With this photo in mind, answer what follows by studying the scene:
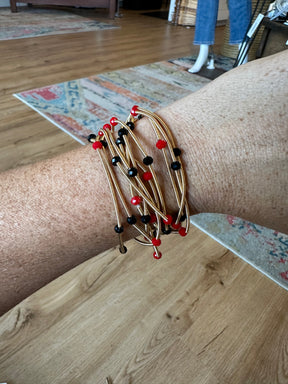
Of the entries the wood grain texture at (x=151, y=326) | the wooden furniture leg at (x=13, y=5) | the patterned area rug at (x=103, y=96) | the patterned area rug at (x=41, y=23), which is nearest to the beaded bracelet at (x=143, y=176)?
the wood grain texture at (x=151, y=326)

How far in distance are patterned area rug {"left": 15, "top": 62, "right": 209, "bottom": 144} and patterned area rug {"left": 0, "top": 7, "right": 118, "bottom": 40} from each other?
4.81 feet

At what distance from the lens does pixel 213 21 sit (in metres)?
2.40

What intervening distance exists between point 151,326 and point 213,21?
2.46 m

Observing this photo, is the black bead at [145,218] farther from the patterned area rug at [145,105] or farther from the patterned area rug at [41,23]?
the patterned area rug at [41,23]

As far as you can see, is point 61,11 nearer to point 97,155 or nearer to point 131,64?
point 131,64

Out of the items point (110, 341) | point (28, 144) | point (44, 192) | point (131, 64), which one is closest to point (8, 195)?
point (44, 192)

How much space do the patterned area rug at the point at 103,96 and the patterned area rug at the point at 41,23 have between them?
1.47 metres

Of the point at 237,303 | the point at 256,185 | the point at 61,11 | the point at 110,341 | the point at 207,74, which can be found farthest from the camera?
the point at 61,11

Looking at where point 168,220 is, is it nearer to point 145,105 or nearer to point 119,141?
point 119,141

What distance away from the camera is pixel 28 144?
145 cm

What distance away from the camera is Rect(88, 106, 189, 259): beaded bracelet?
1.21ft

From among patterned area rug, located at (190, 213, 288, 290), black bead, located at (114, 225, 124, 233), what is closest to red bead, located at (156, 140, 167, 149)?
black bead, located at (114, 225, 124, 233)

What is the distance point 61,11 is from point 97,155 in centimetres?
491

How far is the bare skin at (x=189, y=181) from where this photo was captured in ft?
1.16
